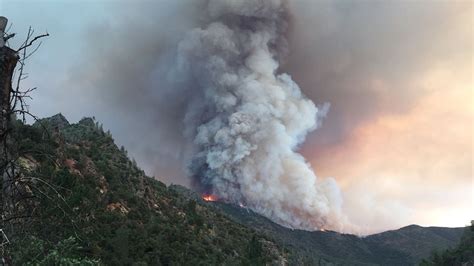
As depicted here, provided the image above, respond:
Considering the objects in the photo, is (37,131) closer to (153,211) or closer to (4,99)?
(153,211)

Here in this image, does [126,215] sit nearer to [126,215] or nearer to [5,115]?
[126,215]

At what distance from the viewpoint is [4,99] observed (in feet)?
24.9

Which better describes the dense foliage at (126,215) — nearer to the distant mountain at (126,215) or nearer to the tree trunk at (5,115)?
the distant mountain at (126,215)

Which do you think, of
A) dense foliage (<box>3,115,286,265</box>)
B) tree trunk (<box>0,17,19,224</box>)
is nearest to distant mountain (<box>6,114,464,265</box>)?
dense foliage (<box>3,115,286,265</box>)

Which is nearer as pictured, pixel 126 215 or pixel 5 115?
pixel 5 115

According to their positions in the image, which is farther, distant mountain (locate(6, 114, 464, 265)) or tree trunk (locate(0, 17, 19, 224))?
distant mountain (locate(6, 114, 464, 265))

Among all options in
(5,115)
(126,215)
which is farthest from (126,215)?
(5,115)

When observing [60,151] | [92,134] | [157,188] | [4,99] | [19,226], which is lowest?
[19,226]

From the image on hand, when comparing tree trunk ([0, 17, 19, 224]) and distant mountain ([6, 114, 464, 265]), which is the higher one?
distant mountain ([6, 114, 464, 265])

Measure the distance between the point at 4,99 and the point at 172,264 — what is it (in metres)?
69.5

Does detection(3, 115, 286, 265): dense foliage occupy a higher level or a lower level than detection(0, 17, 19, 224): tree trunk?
higher

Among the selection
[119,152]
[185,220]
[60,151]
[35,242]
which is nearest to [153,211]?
[185,220]

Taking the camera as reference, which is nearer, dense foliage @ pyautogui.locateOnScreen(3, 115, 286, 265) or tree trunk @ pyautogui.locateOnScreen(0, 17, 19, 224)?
tree trunk @ pyautogui.locateOnScreen(0, 17, 19, 224)

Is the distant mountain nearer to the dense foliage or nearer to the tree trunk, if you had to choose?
the dense foliage
